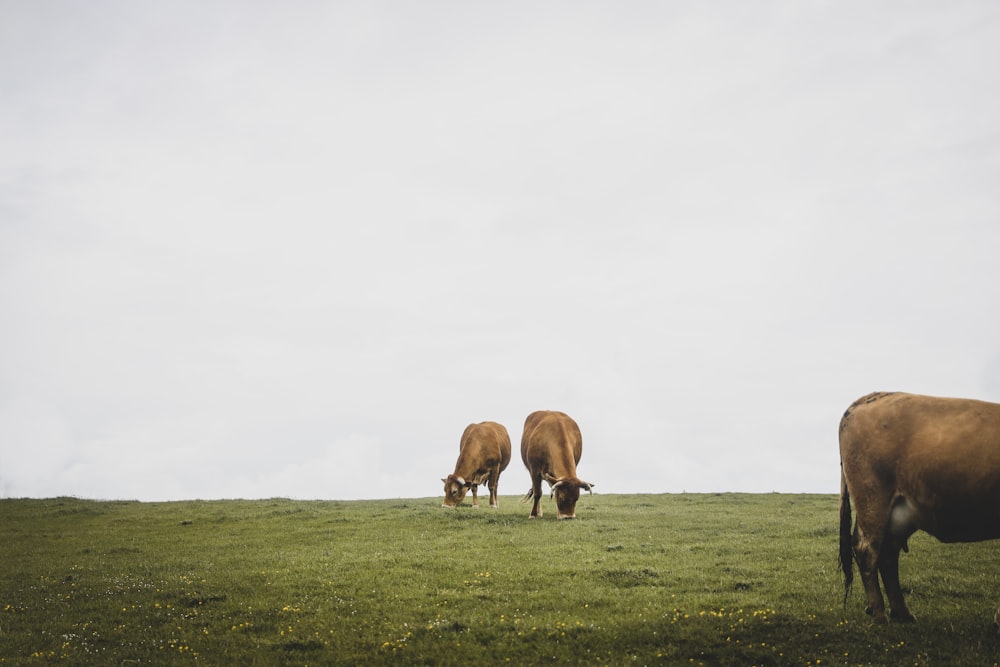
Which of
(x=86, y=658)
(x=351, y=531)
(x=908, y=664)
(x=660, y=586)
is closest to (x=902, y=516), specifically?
(x=908, y=664)

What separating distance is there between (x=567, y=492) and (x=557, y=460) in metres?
1.26

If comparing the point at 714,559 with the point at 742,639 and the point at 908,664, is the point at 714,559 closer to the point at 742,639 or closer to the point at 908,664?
the point at 742,639

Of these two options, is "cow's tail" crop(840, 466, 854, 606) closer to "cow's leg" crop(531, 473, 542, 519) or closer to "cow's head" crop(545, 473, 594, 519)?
"cow's head" crop(545, 473, 594, 519)

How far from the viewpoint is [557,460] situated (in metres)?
24.8

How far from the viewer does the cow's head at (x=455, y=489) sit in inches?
1137

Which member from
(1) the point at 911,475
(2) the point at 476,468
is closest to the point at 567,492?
(2) the point at 476,468

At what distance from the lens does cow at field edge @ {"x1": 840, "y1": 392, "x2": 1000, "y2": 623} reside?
10.1 m

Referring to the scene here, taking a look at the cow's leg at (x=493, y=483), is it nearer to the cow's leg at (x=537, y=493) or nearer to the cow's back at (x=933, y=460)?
the cow's leg at (x=537, y=493)

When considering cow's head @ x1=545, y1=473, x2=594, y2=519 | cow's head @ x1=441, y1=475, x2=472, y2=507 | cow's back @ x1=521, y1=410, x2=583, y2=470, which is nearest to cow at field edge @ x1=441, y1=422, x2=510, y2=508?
cow's head @ x1=441, y1=475, x2=472, y2=507

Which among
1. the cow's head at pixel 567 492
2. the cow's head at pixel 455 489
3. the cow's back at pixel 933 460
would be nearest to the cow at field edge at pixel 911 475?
the cow's back at pixel 933 460

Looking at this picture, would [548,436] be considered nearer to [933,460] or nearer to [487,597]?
[487,597]

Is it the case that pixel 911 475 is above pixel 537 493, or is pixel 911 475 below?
above

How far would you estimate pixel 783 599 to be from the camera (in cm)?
1281

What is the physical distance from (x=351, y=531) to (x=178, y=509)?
1190 cm
